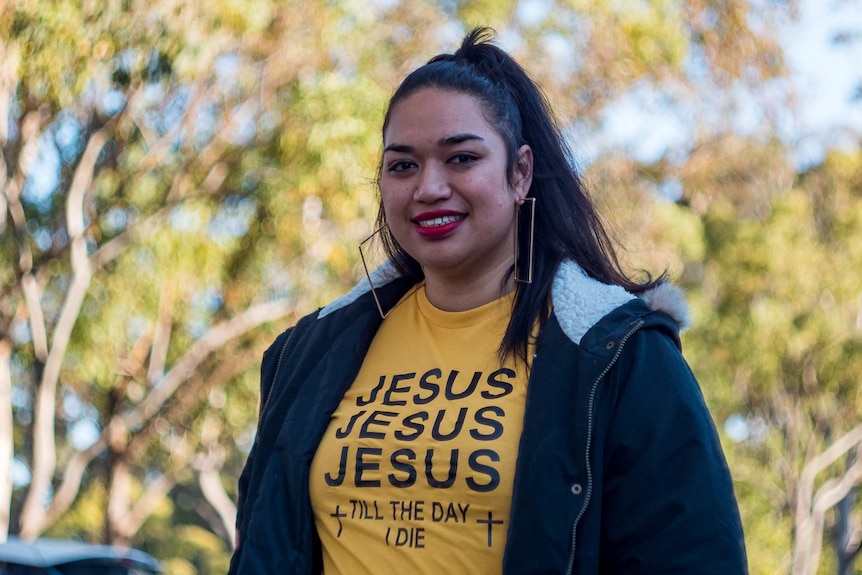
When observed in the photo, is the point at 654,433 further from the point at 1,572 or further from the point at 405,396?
the point at 1,572

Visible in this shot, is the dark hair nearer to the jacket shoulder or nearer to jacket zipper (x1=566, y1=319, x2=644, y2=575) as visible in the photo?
the jacket shoulder

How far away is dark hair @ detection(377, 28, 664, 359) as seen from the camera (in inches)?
108

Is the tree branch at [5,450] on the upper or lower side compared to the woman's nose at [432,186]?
upper

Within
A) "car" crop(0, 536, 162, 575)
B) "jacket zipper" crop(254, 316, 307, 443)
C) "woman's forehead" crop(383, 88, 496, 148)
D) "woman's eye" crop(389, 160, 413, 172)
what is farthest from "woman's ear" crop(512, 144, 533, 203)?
"car" crop(0, 536, 162, 575)

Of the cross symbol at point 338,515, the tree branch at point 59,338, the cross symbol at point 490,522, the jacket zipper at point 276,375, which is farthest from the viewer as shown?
the tree branch at point 59,338

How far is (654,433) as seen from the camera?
7.79 feet

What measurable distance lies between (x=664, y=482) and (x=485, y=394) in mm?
453

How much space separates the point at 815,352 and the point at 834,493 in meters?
2.81

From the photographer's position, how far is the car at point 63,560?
5.95 metres

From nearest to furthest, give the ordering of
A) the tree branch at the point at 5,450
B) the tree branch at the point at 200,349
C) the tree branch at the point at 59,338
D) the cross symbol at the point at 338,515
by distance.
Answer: the cross symbol at the point at 338,515 → the tree branch at the point at 5,450 → the tree branch at the point at 59,338 → the tree branch at the point at 200,349

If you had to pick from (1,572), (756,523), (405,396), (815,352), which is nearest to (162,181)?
(1,572)

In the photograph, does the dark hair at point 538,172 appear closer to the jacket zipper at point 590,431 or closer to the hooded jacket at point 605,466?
the hooded jacket at point 605,466

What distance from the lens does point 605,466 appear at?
2.41 meters

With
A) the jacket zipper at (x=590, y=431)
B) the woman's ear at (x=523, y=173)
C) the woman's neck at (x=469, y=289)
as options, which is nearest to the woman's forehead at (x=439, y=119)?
the woman's ear at (x=523, y=173)
